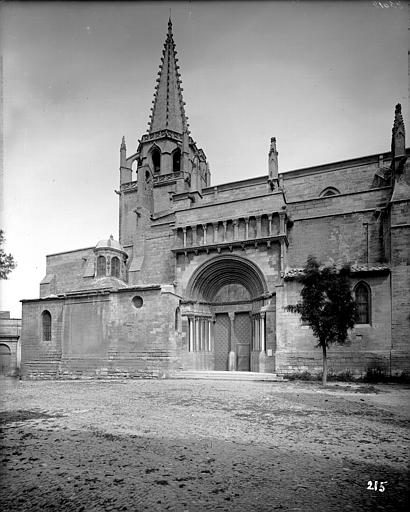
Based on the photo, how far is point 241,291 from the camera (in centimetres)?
2377

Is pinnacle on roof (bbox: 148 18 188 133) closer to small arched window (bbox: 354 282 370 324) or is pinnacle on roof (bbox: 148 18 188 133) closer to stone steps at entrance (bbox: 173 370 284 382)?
stone steps at entrance (bbox: 173 370 284 382)

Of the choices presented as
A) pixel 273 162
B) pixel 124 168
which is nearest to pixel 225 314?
pixel 273 162

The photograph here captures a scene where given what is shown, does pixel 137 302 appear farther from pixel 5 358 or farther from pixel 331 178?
pixel 5 358

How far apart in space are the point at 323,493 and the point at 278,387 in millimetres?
10537

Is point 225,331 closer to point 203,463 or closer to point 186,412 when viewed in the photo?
point 186,412

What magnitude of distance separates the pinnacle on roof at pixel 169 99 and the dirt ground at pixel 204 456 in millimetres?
33757

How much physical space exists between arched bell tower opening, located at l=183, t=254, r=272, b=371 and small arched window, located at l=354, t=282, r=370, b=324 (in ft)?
15.7

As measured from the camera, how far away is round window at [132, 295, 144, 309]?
2008 cm

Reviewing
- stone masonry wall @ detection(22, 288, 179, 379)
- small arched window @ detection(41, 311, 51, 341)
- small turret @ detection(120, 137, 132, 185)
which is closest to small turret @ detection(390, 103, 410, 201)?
stone masonry wall @ detection(22, 288, 179, 379)

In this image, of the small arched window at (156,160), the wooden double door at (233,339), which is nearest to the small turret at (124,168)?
the small arched window at (156,160)

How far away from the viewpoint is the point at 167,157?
126 feet

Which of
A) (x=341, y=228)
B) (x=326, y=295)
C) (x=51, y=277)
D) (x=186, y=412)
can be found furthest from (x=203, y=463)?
(x=51, y=277)

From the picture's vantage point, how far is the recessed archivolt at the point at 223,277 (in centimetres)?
2159

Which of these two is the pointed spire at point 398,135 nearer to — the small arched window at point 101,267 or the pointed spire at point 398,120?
the pointed spire at point 398,120
